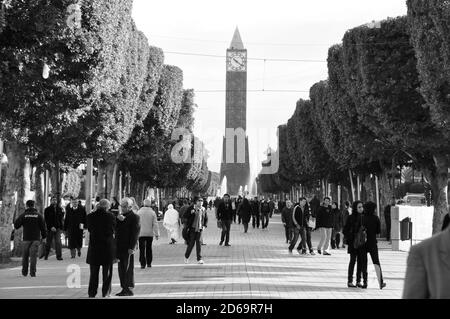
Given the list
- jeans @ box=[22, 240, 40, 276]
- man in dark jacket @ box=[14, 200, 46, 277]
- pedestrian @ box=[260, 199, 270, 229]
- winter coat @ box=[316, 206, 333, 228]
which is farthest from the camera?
pedestrian @ box=[260, 199, 270, 229]

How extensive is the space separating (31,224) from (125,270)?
193 inches

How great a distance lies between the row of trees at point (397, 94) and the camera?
84.2 feet

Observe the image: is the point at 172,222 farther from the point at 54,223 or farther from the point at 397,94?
the point at 397,94

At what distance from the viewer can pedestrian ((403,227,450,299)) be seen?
3795 millimetres

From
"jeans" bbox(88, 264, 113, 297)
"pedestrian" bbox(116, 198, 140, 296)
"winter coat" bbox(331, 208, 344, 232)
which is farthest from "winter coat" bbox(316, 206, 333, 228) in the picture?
"jeans" bbox(88, 264, 113, 297)

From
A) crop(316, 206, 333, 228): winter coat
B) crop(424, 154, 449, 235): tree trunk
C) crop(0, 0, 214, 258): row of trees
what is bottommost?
crop(316, 206, 333, 228): winter coat

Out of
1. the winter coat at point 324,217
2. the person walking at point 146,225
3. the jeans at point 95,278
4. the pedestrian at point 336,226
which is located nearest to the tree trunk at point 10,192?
the person walking at point 146,225

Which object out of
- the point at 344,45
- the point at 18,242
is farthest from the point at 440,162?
the point at 18,242

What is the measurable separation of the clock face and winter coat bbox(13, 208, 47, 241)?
158 metres

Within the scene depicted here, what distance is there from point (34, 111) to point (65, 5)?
4642 mm

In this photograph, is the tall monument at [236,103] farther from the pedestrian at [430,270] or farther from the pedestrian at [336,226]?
the pedestrian at [430,270]

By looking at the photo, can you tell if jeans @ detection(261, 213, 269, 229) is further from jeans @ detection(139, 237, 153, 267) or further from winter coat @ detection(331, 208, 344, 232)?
jeans @ detection(139, 237, 153, 267)

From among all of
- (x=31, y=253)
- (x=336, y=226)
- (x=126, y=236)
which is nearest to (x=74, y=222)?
(x=31, y=253)

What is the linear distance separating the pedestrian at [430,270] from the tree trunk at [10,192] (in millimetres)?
22046
